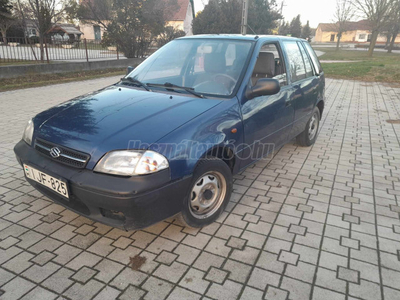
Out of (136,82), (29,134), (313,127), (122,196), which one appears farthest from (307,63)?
(29,134)

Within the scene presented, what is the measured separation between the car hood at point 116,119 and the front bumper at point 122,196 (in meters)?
0.22

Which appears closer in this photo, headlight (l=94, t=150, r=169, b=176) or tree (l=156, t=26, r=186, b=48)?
headlight (l=94, t=150, r=169, b=176)

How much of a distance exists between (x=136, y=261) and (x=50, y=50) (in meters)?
15.6

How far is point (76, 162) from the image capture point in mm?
2451

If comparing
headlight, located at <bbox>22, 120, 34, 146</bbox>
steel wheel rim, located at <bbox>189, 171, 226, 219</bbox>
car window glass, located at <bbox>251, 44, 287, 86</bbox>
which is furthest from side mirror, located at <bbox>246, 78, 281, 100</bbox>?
headlight, located at <bbox>22, 120, 34, 146</bbox>

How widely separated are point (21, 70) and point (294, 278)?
1311 cm

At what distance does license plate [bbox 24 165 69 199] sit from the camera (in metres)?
2.46

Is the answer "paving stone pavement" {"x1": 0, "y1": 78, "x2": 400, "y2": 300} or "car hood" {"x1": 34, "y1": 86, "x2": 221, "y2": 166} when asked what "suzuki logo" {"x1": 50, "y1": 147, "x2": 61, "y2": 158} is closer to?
"car hood" {"x1": 34, "y1": 86, "x2": 221, "y2": 166}

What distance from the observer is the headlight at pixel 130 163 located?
2318 millimetres

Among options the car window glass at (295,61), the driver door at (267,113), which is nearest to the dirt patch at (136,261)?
the driver door at (267,113)

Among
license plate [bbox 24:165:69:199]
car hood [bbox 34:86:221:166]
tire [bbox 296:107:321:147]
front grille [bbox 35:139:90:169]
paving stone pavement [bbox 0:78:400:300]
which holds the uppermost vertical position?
car hood [bbox 34:86:221:166]

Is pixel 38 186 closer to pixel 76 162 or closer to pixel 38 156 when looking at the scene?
pixel 38 156

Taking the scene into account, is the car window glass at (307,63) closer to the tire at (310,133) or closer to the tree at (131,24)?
the tire at (310,133)

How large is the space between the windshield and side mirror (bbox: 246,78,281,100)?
19 cm
